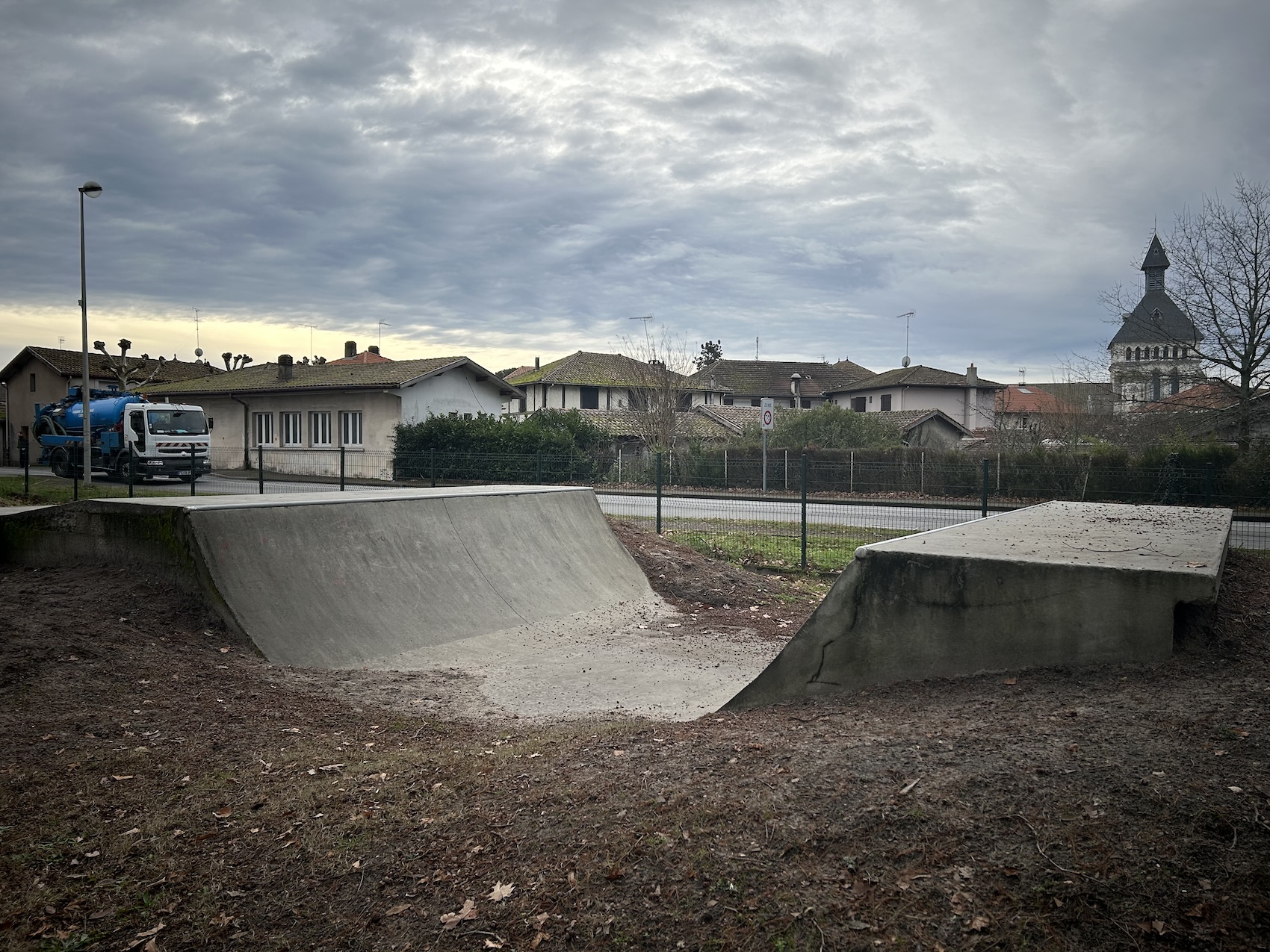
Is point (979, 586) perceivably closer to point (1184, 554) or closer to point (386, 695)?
point (1184, 554)

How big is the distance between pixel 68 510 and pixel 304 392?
81.2 feet

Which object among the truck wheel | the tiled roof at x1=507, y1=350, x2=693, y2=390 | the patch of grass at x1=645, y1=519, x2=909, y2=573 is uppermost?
the tiled roof at x1=507, y1=350, x2=693, y2=390

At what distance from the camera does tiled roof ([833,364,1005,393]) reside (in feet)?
173

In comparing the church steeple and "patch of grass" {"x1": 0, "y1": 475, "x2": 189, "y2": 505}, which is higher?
the church steeple

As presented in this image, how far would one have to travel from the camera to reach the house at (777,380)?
63656 millimetres

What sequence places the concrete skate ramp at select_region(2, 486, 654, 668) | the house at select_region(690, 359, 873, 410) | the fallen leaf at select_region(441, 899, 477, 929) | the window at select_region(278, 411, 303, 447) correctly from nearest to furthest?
1. the fallen leaf at select_region(441, 899, 477, 929)
2. the concrete skate ramp at select_region(2, 486, 654, 668)
3. the window at select_region(278, 411, 303, 447)
4. the house at select_region(690, 359, 873, 410)

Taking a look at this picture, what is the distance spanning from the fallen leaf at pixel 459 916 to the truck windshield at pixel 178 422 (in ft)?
83.4

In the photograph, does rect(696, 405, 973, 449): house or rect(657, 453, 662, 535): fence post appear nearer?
rect(657, 453, 662, 535): fence post

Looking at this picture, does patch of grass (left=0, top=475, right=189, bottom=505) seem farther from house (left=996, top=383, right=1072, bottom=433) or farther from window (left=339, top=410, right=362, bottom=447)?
house (left=996, top=383, right=1072, bottom=433)

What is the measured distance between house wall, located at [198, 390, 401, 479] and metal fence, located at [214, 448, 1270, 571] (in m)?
8.96

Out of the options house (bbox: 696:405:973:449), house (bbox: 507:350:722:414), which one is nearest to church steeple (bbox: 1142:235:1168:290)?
house (bbox: 696:405:973:449)

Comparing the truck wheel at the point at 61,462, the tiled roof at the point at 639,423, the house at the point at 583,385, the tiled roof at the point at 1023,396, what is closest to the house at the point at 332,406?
the truck wheel at the point at 61,462

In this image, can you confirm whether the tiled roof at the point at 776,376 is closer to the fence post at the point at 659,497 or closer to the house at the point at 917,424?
the house at the point at 917,424

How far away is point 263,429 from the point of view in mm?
33875
